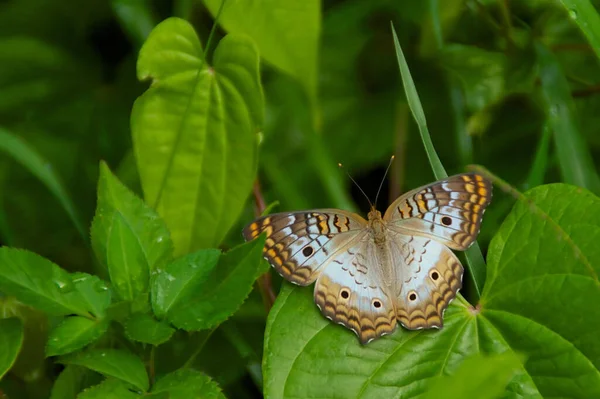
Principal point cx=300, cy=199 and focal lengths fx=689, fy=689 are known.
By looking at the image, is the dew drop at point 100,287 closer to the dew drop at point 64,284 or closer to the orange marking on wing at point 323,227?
the dew drop at point 64,284

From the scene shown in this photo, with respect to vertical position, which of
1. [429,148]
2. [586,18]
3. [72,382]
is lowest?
[72,382]

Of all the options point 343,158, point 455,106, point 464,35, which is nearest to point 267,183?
point 343,158

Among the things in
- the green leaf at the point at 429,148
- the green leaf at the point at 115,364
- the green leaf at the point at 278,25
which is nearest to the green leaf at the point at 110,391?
the green leaf at the point at 115,364

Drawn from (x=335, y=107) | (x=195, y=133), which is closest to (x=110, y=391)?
(x=195, y=133)

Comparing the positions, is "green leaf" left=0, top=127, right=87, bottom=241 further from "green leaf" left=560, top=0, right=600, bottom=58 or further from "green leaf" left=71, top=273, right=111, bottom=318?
"green leaf" left=560, top=0, right=600, bottom=58

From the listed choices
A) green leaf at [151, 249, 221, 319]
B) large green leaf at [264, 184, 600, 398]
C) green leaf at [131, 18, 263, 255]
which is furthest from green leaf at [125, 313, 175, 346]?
green leaf at [131, 18, 263, 255]

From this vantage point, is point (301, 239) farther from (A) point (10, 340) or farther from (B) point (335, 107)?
(B) point (335, 107)

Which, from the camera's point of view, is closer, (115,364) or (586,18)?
(115,364)
